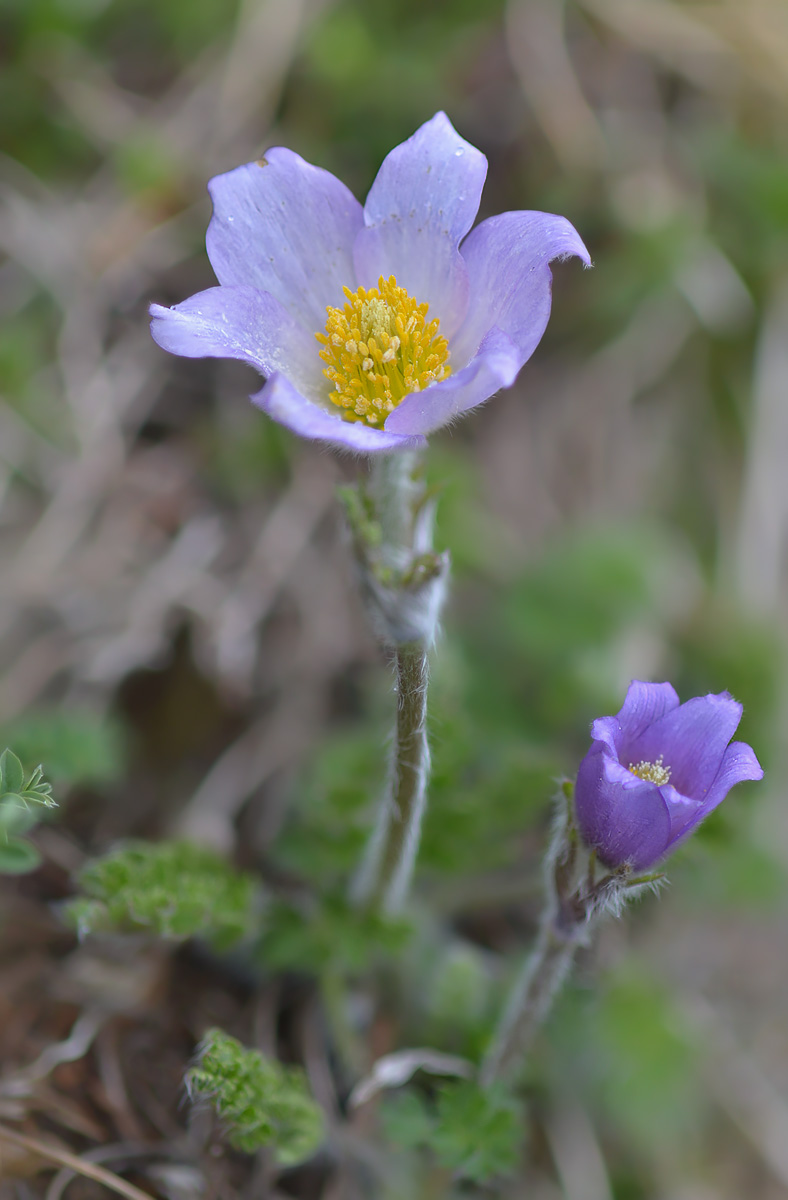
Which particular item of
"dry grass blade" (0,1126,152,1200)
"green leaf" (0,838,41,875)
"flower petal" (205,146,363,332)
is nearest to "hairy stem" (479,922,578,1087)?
"dry grass blade" (0,1126,152,1200)

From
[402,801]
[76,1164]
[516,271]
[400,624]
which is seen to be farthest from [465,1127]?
[516,271]

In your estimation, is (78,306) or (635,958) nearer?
(635,958)

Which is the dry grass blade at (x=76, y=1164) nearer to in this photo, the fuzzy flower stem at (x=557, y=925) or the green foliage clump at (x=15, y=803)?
the green foliage clump at (x=15, y=803)

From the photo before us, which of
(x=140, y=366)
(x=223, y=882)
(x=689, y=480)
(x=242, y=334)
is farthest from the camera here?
(x=689, y=480)

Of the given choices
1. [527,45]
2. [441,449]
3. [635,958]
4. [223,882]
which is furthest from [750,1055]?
[527,45]

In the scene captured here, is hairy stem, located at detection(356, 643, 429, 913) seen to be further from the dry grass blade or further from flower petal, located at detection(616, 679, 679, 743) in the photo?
the dry grass blade

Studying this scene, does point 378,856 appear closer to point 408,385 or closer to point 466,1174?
point 466,1174

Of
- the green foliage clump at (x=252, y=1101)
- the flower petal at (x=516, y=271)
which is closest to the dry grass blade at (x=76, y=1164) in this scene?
the green foliage clump at (x=252, y=1101)

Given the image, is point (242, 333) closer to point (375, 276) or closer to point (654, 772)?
point (375, 276)
